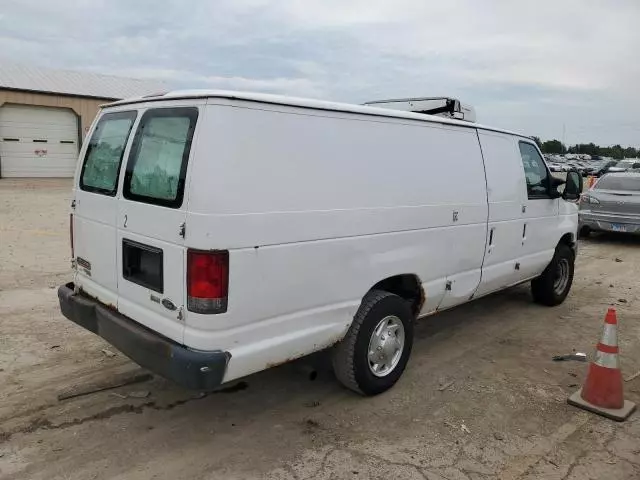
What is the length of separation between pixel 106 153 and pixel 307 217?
163cm

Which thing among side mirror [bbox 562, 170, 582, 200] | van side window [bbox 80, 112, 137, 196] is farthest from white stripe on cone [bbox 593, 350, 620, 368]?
van side window [bbox 80, 112, 137, 196]

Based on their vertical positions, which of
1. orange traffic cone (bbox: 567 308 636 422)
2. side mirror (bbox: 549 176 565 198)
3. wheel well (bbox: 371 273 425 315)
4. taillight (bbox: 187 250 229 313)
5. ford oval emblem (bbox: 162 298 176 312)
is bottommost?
orange traffic cone (bbox: 567 308 636 422)

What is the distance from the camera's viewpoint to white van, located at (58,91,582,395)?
2.99 meters

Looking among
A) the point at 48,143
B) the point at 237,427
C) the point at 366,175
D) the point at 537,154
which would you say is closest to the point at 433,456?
the point at 237,427

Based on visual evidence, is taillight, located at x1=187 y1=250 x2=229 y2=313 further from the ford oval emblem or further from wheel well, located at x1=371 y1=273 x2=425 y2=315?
wheel well, located at x1=371 y1=273 x2=425 y2=315

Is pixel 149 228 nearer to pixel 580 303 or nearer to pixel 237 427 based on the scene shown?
pixel 237 427

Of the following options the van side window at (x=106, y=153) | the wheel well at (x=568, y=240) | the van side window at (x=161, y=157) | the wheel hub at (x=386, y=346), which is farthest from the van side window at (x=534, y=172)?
the van side window at (x=106, y=153)

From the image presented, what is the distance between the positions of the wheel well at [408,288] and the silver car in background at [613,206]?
9.08 meters

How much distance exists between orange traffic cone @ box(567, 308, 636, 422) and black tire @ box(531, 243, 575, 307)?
2.52 metres

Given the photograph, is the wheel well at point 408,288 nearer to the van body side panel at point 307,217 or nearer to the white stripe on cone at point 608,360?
the van body side panel at point 307,217

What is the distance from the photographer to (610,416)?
12.7 feet

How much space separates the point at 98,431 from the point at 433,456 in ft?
7.05

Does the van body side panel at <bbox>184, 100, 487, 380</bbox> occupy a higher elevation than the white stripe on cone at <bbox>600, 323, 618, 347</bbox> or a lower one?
higher

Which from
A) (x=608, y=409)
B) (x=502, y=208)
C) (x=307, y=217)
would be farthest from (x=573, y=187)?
(x=307, y=217)
